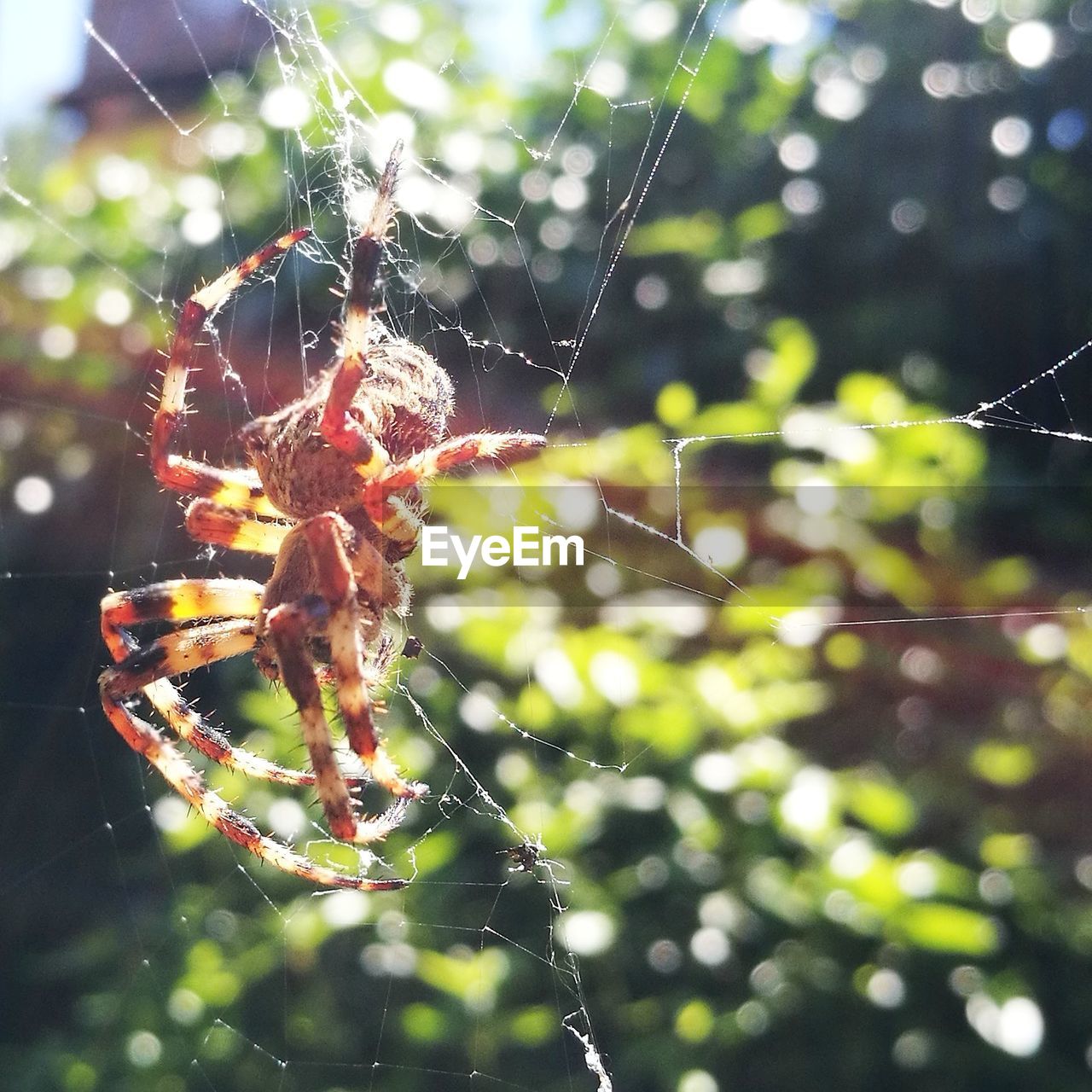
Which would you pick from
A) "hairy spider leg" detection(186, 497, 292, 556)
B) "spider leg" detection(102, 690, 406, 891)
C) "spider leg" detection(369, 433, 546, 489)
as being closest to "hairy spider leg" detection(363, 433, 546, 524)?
"spider leg" detection(369, 433, 546, 489)

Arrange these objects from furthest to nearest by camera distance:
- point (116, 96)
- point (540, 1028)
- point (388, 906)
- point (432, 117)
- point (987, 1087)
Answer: point (116, 96), point (432, 117), point (388, 906), point (540, 1028), point (987, 1087)

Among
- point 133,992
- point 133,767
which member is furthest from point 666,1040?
point 133,767

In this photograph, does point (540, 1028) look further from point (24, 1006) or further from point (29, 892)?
point (29, 892)

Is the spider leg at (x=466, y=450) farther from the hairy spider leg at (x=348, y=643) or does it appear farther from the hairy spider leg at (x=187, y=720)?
the hairy spider leg at (x=187, y=720)

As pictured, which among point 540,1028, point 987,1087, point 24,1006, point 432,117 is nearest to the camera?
point 987,1087

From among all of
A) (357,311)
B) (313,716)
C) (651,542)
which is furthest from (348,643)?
(651,542)

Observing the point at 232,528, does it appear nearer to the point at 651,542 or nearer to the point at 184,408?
the point at 184,408
